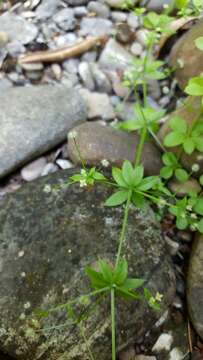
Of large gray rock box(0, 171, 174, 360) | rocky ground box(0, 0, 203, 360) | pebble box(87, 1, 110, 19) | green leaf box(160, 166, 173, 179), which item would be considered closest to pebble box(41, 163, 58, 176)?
rocky ground box(0, 0, 203, 360)

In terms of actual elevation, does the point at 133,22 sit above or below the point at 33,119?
above

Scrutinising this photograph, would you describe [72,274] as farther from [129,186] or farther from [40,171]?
[40,171]

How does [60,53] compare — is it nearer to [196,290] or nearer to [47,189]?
[47,189]

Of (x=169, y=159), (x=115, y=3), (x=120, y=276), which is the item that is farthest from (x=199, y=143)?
(x=115, y=3)

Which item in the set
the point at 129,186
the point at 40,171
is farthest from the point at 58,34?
the point at 129,186

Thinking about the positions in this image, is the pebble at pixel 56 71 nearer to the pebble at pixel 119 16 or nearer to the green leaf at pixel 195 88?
the pebble at pixel 119 16
